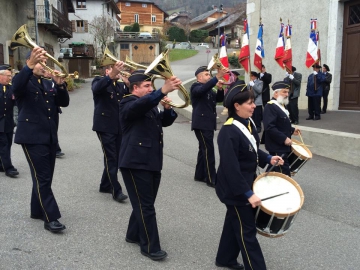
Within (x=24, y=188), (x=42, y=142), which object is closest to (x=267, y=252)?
(x=42, y=142)

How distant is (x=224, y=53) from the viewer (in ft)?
40.8

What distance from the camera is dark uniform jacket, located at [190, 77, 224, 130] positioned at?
6305 mm

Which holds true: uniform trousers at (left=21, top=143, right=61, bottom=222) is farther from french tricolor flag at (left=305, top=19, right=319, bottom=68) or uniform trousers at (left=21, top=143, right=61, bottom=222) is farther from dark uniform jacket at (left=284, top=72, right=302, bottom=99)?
french tricolor flag at (left=305, top=19, right=319, bottom=68)

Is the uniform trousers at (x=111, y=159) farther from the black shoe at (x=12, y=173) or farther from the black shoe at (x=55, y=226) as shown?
the black shoe at (x=12, y=173)

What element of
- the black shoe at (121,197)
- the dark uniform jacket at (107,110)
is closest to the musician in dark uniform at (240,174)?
the black shoe at (121,197)

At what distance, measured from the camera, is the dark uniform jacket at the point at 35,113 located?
4.30 meters

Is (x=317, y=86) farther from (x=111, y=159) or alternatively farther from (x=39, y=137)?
(x=39, y=137)

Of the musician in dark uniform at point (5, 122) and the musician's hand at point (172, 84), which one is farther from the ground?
the musician's hand at point (172, 84)

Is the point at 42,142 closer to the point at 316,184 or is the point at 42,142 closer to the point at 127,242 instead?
the point at 127,242

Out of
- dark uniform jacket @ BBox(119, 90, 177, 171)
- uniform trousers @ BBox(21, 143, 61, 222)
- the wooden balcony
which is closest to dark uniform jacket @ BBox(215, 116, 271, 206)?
dark uniform jacket @ BBox(119, 90, 177, 171)

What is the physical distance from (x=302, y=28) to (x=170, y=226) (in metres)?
11.4

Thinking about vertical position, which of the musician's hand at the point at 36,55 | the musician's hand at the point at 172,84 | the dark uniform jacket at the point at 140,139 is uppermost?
the musician's hand at the point at 36,55

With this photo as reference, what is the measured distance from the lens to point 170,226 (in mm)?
4672

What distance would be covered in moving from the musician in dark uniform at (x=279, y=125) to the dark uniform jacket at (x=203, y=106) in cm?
109
